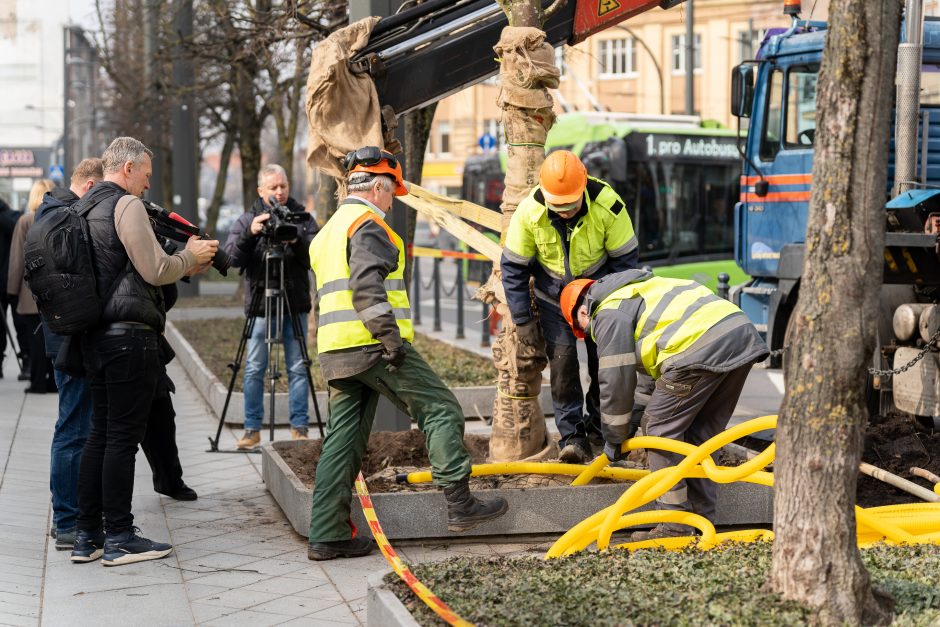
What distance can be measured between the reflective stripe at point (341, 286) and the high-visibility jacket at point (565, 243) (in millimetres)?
823

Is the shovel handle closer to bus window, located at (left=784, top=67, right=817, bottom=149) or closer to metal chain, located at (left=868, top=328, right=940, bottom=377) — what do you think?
metal chain, located at (left=868, top=328, right=940, bottom=377)

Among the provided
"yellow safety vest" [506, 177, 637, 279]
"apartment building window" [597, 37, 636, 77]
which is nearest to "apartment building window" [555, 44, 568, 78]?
"yellow safety vest" [506, 177, 637, 279]

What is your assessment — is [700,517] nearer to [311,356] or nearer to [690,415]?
[690,415]

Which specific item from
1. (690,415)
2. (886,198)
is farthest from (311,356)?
(886,198)

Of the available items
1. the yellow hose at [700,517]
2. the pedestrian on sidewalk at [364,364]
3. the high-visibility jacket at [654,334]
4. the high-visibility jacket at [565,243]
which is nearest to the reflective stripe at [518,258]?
the high-visibility jacket at [565,243]

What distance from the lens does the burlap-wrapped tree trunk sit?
275 inches

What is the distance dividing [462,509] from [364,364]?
2.76ft

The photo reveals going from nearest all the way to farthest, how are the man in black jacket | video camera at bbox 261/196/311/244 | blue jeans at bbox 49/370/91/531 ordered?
blue jeans at bbox 49/370/91/531 → video camera at bbox 261/196/311/244 → the man in black jacket

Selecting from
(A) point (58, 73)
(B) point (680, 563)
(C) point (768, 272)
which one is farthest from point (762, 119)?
(A) point (58, 73)

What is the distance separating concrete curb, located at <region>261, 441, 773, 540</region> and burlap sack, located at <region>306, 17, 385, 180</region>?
2172mm

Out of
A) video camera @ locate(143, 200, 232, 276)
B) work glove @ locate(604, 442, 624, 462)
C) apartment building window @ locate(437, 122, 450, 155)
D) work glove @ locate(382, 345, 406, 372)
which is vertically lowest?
work glove @ locate(604, 442, 624, 462)

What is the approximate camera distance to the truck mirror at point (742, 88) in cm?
1235

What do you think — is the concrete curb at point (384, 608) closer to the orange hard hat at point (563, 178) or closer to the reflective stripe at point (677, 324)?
the reflective stripe at point (677, 324)

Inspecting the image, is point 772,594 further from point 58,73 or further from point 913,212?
point 58,73
